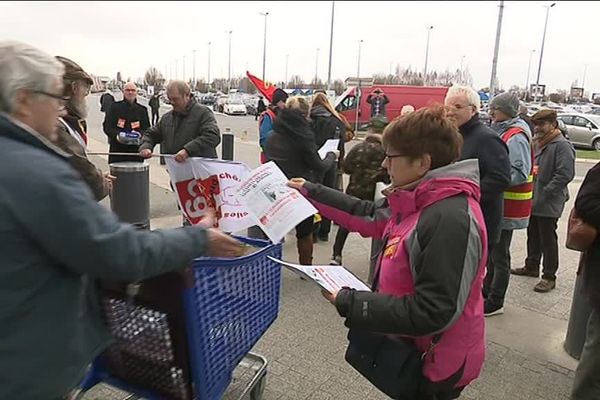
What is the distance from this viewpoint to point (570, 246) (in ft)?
8.13

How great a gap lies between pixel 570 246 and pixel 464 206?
42.3 inches

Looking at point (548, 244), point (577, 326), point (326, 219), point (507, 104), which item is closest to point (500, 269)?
point (577, 326)

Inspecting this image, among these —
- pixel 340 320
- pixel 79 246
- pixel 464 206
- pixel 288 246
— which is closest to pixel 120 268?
pixel 79 246

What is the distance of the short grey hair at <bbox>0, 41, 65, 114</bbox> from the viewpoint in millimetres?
1380

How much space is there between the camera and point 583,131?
2212 cm

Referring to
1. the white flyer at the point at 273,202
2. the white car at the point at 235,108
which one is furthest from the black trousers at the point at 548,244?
the white car at the point at 235,108

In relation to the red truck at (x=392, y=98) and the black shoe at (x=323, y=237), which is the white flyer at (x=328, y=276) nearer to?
the black shoe at (x=323, y=237)

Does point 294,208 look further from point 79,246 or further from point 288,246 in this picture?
point 288,246

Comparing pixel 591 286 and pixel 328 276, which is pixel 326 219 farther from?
pixel 328 276

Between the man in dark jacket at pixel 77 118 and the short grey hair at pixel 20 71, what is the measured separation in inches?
60.0

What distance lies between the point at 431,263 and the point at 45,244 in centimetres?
114

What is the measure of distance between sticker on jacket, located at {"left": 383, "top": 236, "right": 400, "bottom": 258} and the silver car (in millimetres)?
22926

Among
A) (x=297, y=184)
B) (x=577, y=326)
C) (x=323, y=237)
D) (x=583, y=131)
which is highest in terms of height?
(x=297, y=184)

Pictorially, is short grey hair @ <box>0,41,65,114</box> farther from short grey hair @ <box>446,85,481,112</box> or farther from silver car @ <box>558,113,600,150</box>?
silver car @ <box>558,113,600,150</box>
